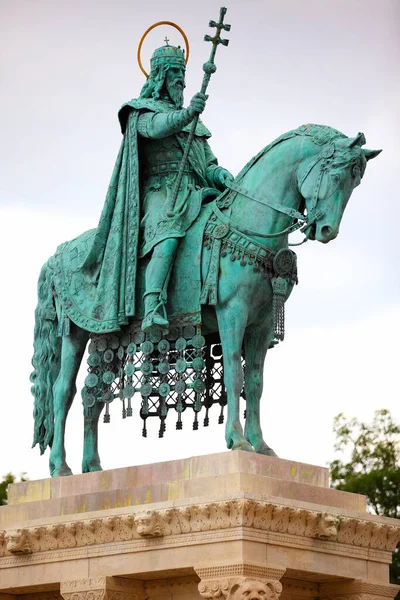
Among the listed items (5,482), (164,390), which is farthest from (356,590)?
(5,482)

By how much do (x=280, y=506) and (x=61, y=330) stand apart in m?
3.80

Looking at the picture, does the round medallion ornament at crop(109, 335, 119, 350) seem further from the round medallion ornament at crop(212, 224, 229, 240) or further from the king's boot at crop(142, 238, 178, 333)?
the round medallion ornament at crop(212, 224, 229, 240)

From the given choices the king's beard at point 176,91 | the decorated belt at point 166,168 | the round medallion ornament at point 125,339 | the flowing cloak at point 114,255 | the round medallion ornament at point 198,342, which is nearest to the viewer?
the round medallion ornament at point 198,342

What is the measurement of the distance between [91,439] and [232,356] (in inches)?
95.9

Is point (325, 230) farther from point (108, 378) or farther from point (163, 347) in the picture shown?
point (108, 378)

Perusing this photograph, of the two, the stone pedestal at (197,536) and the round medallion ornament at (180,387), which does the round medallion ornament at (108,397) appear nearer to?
the stone pedestal at (197,536)

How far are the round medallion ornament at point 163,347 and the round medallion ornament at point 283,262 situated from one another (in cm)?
144

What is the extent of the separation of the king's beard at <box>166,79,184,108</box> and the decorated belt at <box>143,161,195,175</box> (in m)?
0.70

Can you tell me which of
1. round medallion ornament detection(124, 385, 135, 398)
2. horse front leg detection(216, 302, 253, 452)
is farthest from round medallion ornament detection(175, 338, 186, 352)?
round medallion ornament detection(124, 385, 135, 398)

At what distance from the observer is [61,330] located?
19906mm

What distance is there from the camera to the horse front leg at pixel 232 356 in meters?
18.2

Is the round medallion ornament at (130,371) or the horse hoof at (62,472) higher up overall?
the round medallion ornament at (130,371)

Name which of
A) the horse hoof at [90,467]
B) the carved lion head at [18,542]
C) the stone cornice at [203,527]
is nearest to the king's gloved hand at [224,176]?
the horse hoof at [90,467]

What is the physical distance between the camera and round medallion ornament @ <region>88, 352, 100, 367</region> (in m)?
19.6
